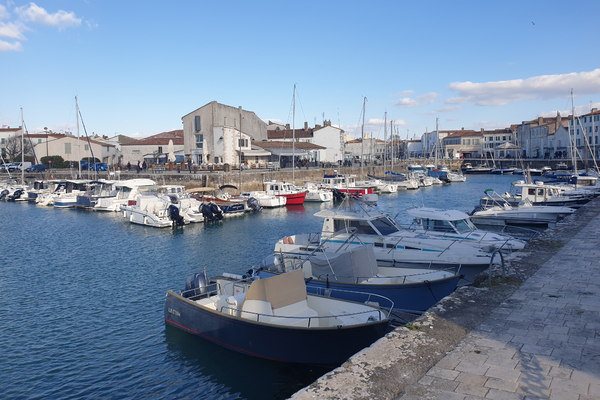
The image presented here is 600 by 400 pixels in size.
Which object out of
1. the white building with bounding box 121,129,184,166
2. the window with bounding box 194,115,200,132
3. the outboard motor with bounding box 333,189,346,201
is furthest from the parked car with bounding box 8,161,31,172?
the outboard motor with bounding box 333,189,346,201

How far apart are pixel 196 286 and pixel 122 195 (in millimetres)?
32099

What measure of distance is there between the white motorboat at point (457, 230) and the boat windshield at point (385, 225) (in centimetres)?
103

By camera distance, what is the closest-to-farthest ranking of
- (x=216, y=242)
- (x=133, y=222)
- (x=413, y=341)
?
(x=413, y=341), (x=216, y=242), (x=133, y=222)

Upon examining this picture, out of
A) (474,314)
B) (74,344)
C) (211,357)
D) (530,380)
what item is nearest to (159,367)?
(211,357)

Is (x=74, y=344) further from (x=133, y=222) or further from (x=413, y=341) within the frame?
(x=133, y=222)

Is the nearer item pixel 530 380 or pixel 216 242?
pixel 530 380

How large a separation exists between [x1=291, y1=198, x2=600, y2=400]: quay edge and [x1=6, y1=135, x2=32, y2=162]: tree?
86.6 meters

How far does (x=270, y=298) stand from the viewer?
10.5 m

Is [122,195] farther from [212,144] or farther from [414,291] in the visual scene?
[414,291]

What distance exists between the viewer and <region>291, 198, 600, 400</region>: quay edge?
17.3 feet

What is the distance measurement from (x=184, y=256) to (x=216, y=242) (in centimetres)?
373

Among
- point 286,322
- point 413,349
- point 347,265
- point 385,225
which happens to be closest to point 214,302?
point 286,322

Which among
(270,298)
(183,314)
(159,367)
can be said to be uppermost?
(270,298)

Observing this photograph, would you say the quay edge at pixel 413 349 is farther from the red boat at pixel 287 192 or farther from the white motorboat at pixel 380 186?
the white motorboat at pixel 380 186
